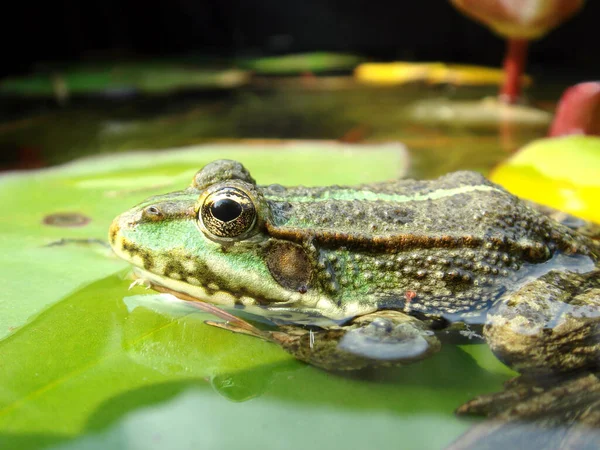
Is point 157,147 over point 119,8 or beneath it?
beneath

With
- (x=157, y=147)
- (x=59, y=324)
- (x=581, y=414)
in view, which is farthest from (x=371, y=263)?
(x=157, y=147)

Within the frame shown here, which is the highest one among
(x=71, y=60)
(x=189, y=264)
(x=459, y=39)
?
(x=459, y=39)

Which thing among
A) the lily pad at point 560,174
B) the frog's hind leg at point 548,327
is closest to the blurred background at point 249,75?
the lily pad at point 560,174

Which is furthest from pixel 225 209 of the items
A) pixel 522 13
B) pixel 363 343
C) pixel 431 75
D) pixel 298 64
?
pixel 298 64

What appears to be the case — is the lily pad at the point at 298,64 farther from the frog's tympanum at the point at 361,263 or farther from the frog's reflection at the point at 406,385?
the frog's reflection at the point at 406,385

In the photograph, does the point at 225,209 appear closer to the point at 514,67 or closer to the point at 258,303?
the point at 258,303

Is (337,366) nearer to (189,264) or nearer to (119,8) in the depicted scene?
(189,264)

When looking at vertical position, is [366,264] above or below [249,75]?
below
